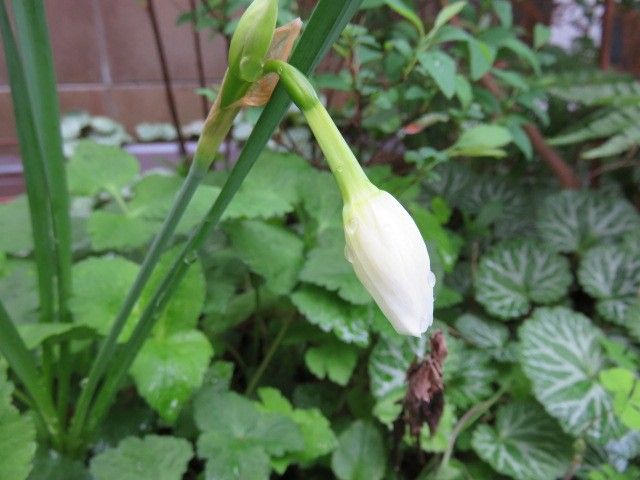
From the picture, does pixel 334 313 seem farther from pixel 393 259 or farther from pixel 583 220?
pixel 583 220

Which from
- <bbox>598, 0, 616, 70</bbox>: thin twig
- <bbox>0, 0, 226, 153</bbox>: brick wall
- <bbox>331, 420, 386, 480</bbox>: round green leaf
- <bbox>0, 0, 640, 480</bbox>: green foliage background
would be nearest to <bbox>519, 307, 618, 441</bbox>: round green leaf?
<bbox>0, 0, 640, 480</bbox>: green foliage background

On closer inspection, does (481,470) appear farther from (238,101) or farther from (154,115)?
(154,115)

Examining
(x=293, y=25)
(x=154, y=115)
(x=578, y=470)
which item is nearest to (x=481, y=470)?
(x=578, y=470)

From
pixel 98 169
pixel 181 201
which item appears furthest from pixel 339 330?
pixel 98 169

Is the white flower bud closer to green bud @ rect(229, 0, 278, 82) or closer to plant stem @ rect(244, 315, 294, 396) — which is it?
green bud @ rect(229, 0, 278, 82)

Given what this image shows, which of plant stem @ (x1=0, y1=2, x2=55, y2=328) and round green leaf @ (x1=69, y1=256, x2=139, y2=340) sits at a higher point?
plant stem @ (x1=0, y1=2, x2=55, y2=328)

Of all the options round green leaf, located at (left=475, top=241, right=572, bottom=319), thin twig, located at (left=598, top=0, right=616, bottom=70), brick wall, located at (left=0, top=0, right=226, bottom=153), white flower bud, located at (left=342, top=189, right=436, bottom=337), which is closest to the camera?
white flower bud, located at (left=342, top=189, right=436, bottom=337)
